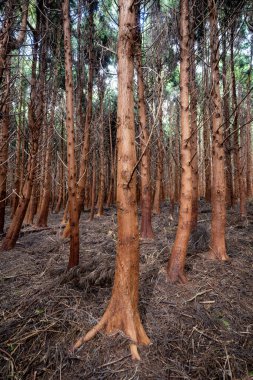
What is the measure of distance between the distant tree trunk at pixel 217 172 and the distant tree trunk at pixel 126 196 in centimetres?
268

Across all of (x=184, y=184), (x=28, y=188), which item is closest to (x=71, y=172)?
(x=184, y=184)

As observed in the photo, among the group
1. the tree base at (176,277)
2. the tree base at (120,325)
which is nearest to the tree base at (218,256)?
the tree base at (176,277)

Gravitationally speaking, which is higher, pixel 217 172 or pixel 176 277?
pixel 217 172

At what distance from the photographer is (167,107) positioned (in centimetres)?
1744

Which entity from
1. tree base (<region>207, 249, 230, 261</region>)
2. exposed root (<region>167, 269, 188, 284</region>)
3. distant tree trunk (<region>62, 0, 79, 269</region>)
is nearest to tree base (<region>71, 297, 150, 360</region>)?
exposed root (<region>167, 269, 188, 284</region>)

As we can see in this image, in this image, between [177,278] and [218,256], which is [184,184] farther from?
[218,256]

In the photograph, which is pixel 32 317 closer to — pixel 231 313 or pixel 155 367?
pixel 155 367

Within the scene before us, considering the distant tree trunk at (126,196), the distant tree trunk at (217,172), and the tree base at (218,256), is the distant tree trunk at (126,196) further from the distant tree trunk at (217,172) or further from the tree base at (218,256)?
the distant tree trunk at (217,172)

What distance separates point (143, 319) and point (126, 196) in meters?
1.64

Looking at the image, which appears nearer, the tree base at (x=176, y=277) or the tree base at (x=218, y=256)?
the tree base at (x=176, y=277)

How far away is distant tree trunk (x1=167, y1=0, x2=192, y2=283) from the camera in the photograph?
4176 millimetres

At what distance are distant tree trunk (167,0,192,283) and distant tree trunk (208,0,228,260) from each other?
91 centimetres

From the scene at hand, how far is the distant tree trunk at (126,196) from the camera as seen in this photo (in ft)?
9.20

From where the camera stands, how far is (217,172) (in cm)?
515
